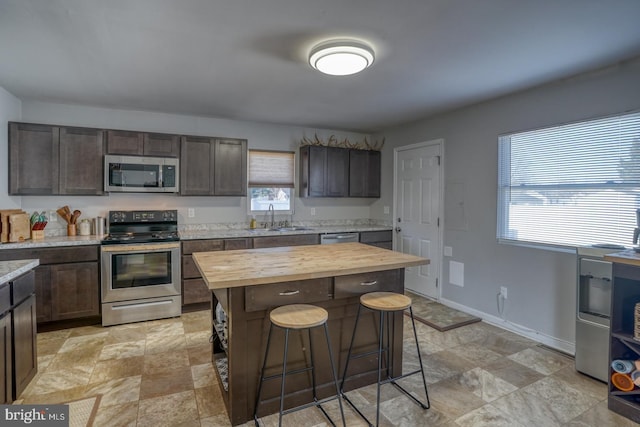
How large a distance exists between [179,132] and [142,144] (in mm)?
569

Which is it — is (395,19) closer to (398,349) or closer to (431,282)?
(398,349)

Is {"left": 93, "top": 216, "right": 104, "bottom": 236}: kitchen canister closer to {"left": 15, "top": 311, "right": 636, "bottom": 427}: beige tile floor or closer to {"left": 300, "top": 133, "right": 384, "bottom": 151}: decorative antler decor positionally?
{"left": 15, "top": 311, "right": 636, "bottom": 427}: beige tile floor

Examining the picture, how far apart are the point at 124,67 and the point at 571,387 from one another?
4.27 metres

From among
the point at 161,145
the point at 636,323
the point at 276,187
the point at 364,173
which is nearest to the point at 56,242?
the point at 161,145

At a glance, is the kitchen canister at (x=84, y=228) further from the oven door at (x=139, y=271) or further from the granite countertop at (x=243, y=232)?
the granite countertop at (x=243, y=232)

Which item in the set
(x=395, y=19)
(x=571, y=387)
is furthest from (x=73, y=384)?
(x=571, y=387)

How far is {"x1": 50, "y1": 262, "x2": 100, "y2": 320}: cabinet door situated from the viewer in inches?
130

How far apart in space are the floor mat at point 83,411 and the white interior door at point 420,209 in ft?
12.2

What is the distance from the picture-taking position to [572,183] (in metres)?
2.96

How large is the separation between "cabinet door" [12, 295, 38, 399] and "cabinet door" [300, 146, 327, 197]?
3345 millimetres

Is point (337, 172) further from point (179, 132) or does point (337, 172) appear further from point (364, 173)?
point (179, 132)

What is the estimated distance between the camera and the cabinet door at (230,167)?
14.0 feet

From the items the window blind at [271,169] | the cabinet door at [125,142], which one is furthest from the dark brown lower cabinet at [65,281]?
the window blind at [271,169]

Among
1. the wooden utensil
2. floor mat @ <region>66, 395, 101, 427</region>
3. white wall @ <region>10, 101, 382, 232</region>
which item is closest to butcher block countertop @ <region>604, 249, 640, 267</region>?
floor mat @ <region>66, 395, 101, 427</region>
